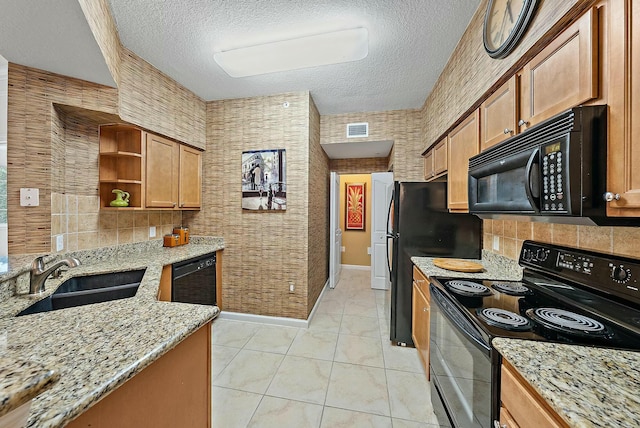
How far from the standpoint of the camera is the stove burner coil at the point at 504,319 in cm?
94

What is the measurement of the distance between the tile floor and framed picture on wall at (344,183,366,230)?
2625mm

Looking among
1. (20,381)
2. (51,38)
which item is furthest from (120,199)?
(20,381)

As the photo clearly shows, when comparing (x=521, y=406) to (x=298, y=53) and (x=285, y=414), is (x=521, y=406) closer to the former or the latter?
(x=285, y=414)

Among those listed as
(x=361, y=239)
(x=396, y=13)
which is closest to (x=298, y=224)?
(x=396, y=13)

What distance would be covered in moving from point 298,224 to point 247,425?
5.81 ft

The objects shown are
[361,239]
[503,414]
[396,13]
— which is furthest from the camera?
[361,239]

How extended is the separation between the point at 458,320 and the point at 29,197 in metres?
2.83

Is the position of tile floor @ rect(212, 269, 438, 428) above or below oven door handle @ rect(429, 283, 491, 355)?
below

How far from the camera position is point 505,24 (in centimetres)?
130

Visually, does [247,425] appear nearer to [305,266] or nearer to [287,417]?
[287,417]

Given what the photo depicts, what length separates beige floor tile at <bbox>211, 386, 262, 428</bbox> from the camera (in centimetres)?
156

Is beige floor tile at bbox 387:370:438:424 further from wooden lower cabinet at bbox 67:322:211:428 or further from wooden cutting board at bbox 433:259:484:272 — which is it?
wooden lower cabinet at bbox 67:322:211:428

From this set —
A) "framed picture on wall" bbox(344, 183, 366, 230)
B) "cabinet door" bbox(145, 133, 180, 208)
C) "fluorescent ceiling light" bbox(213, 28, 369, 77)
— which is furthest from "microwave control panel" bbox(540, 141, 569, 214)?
"framed picture on wall" bbox(344, 183, 366, 230)

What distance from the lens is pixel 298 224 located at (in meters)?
2.81
